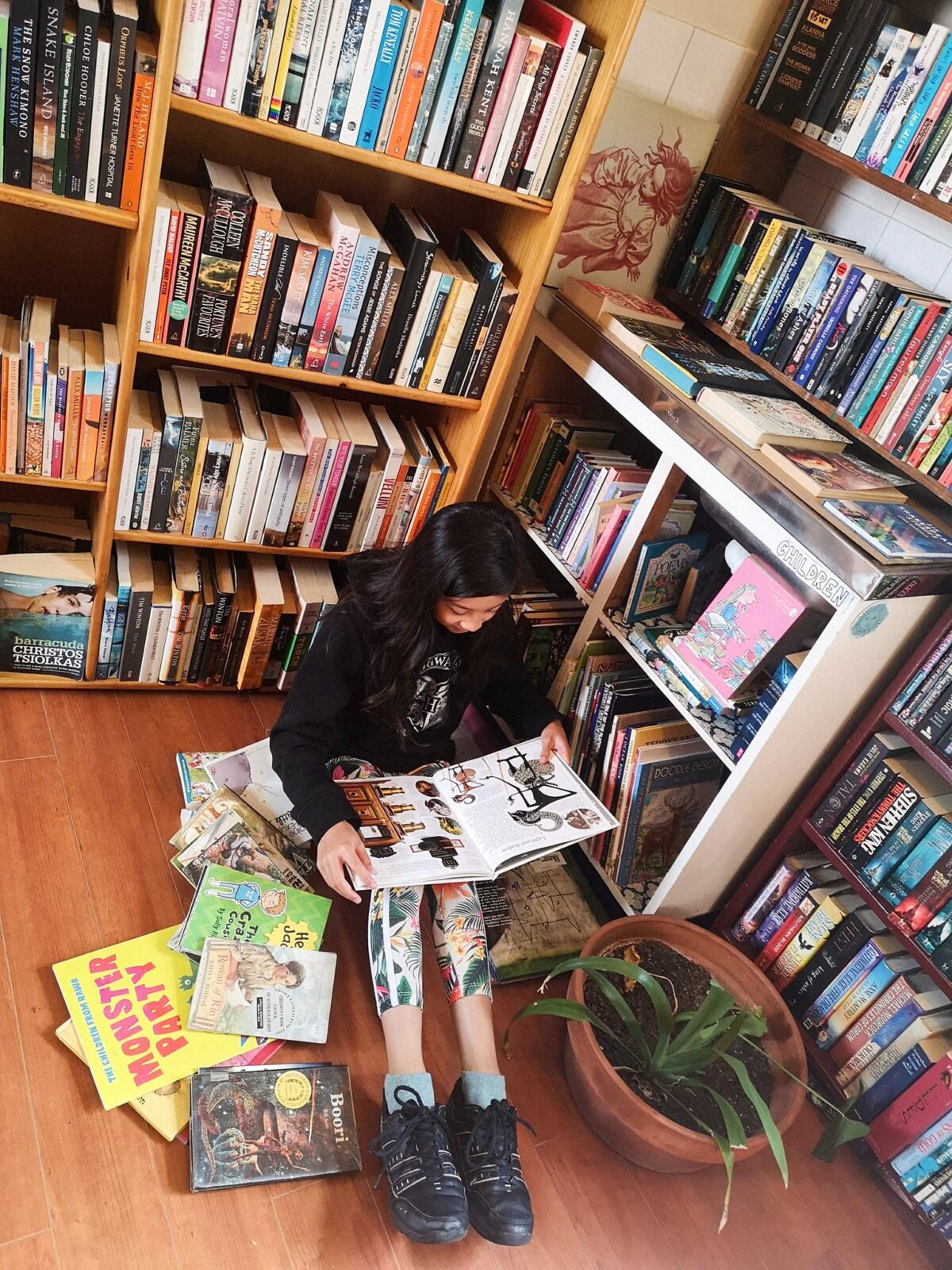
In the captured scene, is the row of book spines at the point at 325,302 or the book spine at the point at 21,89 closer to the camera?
the book spine at the point at 21,89

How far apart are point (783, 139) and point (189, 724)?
180 centimetres

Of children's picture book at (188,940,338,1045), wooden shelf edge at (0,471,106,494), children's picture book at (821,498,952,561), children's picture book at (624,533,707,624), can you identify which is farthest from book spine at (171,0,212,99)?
children's picture book at (188,940,338,1045)

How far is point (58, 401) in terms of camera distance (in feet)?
5.37

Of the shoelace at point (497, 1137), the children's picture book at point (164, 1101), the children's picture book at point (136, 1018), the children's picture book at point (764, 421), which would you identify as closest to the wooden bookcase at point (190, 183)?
the children's picture book at point (764, 421)

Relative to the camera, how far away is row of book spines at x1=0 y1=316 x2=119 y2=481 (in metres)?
1.60

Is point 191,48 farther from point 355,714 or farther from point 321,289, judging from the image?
point 355,714

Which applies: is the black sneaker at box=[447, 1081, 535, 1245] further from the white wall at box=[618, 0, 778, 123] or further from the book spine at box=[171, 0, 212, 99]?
the white wall at box=[618, 0, 778, 123]

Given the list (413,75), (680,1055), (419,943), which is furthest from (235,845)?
(413,75)

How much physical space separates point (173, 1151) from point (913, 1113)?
1.20m

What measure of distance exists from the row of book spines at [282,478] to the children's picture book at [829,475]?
0.73m

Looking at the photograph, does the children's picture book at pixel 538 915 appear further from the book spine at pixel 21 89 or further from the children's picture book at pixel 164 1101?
the book spine at pixel 21 89

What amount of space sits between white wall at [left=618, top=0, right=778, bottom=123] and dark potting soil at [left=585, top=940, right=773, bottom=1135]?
1708mm

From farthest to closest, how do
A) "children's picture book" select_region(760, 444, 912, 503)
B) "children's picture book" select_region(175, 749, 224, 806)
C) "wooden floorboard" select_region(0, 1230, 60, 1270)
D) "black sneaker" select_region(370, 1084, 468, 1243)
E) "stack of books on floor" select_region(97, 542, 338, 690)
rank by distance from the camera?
"stack of books on floor" select_region(97, 542, 338, 690) < "children's picture book" select_region(175, 749, 224, 806) < "children's picture book" select_region(760, 444, 912, 503) < "black sneaker" select_region(370, 1084, 468, 1243) < "wooden floorboard" select_region(0, 1230, 60, 1270)

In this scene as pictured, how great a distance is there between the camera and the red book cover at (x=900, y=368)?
1566 mm
